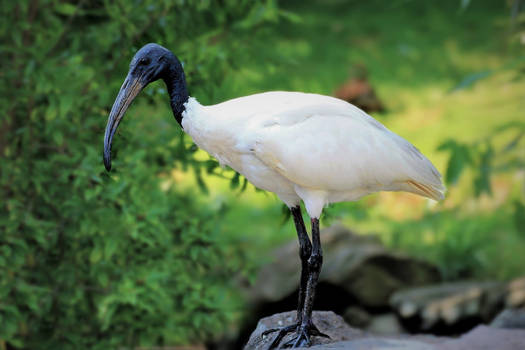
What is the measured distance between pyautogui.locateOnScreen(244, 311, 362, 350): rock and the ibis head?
56.0 inches

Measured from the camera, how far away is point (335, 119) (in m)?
4.57

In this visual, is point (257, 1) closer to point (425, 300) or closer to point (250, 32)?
point (250, 32)

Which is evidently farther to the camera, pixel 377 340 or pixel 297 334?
pixel 297 334

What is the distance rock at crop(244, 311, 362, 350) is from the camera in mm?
4887

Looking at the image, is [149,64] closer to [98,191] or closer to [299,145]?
[299,145]

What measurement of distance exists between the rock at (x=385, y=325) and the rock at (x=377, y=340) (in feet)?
7.37

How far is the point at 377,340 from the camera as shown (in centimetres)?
405

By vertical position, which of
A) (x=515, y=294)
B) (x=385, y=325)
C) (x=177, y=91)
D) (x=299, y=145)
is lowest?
(x=299, y=145)

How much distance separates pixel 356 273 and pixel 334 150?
4.07 meters

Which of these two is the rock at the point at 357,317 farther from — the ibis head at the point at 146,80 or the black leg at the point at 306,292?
the ibis head at the point at 146,80

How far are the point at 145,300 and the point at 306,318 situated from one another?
2157 mm

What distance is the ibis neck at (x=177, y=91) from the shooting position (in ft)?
15.4

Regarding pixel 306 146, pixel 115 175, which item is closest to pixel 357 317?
pixel 115 175

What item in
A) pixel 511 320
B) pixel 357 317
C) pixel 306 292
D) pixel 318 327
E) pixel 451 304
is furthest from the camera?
pixel 357 317
